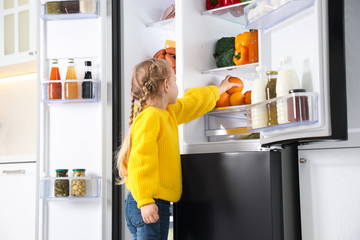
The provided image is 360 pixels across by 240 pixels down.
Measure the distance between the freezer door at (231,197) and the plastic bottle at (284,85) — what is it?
0.29m

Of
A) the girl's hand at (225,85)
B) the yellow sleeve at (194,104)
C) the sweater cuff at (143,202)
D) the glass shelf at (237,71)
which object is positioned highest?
the glass shelf at (237,71)

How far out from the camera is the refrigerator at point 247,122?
150cm

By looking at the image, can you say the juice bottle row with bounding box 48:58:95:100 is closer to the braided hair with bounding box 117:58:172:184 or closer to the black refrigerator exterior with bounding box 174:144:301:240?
the braided hair with bounding box 117:58:172:184

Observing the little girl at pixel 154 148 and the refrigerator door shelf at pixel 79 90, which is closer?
the little girl at pixel 154 148

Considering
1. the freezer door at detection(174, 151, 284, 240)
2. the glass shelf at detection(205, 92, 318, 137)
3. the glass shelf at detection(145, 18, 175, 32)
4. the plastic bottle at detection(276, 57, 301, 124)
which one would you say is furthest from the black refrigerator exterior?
the glass shelf at detection(145, 18, 175, 32)

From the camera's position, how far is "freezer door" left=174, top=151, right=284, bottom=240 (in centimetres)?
184

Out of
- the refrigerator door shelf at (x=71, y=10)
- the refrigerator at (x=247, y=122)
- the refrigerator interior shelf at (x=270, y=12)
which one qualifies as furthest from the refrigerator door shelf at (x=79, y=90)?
the refrigerator interior shelf at (x=270, y=12)

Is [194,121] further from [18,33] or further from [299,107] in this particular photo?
[18,33]

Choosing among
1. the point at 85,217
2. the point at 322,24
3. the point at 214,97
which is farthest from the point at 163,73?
the point at 85,217

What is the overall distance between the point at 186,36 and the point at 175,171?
697 millimetres

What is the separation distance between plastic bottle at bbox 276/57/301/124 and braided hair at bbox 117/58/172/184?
67 centimetres

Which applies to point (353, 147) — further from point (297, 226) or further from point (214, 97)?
point (214, 97)

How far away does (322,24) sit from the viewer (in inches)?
59.0

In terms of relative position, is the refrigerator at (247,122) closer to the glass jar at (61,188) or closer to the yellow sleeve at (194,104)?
the yellow sleeve at (194,104)
